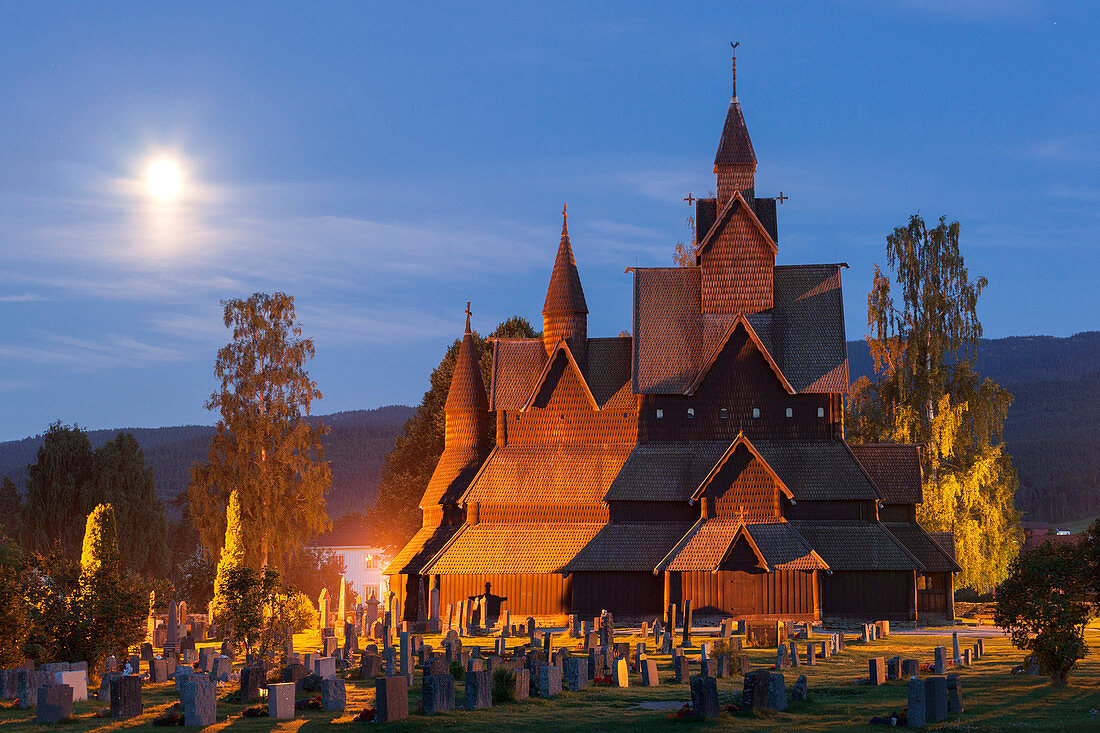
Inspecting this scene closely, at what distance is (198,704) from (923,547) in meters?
33.7

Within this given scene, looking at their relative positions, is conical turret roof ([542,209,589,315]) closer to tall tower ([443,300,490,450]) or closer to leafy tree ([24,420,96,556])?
tall tower ([443,300,490,450])

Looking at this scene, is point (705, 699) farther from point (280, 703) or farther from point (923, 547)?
point (923, 547)

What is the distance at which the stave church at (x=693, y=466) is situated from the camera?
1811 inches

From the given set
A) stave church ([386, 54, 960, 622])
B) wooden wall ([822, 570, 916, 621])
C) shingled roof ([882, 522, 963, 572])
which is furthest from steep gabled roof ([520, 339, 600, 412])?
shingled roof ([882, 522, 963, 572])

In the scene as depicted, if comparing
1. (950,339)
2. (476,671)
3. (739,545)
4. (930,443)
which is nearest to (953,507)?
(930,443)

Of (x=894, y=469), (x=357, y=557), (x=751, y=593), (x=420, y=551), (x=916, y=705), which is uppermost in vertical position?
(x=894, y=469)

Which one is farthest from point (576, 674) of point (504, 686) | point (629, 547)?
point (629, 547)

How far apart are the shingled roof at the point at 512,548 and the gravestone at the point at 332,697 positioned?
25692 mm

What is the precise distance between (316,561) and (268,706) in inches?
2295

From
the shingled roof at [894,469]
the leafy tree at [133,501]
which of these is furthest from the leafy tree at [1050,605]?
the leafy tree at [133,501]

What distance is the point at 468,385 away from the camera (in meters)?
57.0

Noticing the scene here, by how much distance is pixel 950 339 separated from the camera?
193ft

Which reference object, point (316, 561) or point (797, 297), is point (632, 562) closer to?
point (797, 297)

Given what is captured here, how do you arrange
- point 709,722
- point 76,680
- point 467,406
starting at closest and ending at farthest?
1. point 709,722
2. point 76,680
3. point 467,406
